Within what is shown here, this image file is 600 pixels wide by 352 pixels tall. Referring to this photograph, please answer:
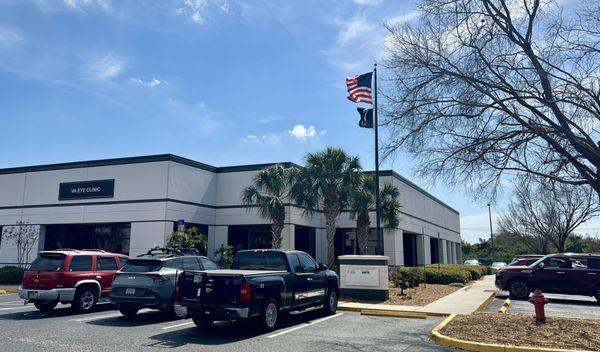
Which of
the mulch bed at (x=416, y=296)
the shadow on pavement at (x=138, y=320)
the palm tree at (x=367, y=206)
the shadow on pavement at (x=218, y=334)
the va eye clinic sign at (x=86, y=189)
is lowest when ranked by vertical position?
the shadow on pavement at (x=218, y=334)

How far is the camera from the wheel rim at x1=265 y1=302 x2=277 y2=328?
10.1 metres

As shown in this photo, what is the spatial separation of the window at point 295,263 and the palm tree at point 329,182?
12868 mm

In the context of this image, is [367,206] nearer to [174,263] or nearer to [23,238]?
[174,263]

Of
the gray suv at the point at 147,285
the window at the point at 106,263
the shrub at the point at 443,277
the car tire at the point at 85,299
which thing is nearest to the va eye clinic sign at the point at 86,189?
the window at the point at 106,263

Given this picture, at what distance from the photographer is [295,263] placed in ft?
38.6

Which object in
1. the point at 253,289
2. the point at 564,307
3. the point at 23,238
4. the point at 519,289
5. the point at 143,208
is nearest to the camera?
the point at 253,289

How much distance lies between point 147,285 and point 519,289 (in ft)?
44.3

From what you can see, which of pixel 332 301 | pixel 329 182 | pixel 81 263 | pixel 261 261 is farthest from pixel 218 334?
pixel 329 182

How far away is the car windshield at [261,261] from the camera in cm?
1144

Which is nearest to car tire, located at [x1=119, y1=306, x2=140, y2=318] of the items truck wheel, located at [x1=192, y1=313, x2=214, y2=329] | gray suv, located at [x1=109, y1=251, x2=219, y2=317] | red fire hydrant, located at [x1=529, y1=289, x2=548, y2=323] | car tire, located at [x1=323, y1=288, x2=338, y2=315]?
gray suv, located at [x1=109, y1=251, x2=219, y2=317]

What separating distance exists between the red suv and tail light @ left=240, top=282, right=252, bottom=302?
5919 mm

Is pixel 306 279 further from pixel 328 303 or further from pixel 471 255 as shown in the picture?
pixel 471 255

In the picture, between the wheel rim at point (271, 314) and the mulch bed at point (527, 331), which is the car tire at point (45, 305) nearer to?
the wheel rim at point (271, 314)

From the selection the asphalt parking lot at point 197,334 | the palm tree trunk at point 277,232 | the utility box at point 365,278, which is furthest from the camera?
the palm tree trunk at point 277,232
